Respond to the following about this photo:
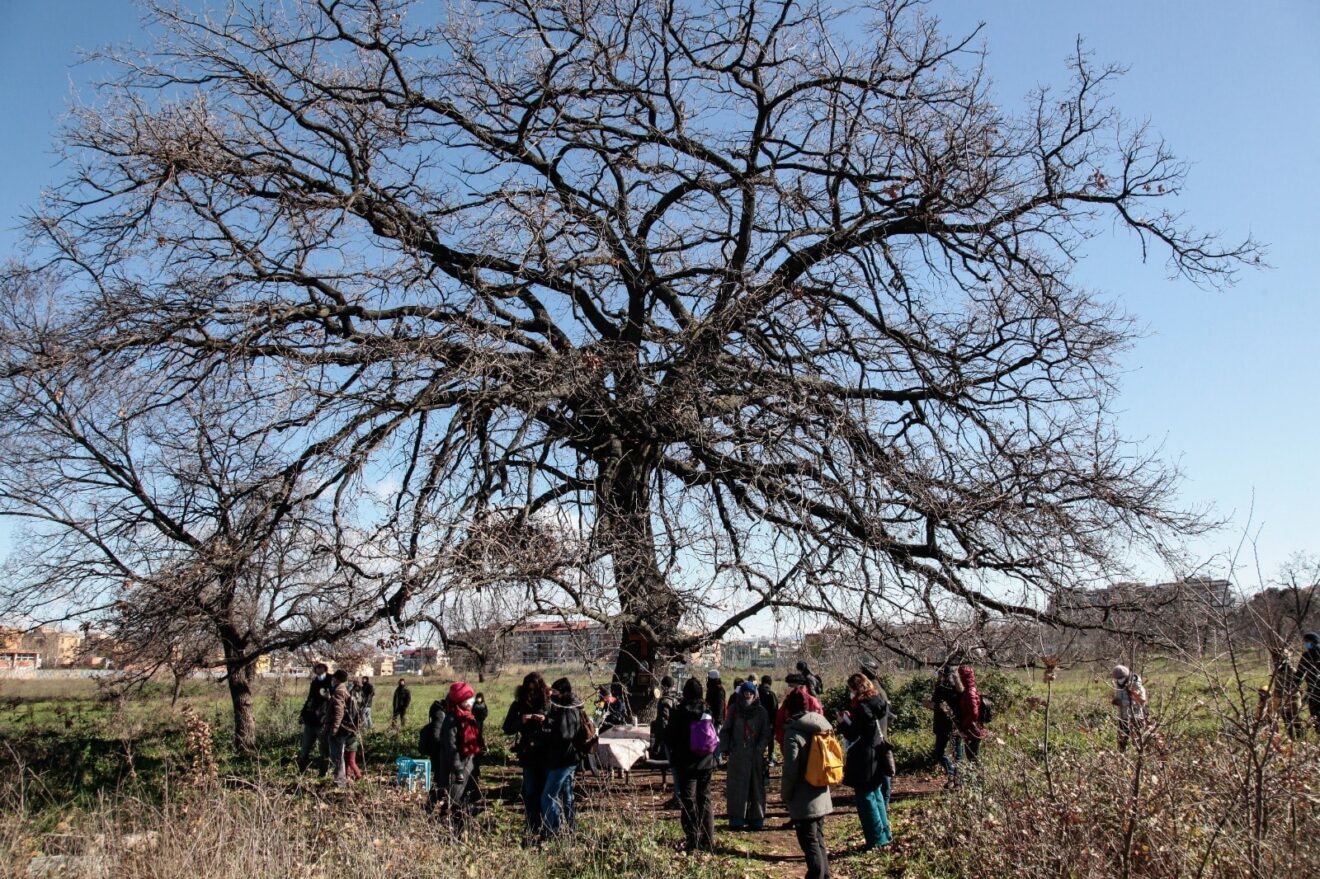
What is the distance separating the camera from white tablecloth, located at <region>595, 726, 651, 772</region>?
11234 millimetres

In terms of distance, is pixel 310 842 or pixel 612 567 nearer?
pixel 310 842

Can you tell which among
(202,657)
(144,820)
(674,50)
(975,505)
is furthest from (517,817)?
(674,50)

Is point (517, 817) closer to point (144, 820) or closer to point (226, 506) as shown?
point (144, 820)

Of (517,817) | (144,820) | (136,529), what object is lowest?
(517,817)

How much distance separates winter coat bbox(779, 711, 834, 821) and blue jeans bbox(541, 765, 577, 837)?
2.09 metres

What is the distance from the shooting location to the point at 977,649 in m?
9.41

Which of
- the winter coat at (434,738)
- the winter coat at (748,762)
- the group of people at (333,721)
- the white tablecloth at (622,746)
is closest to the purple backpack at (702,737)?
the winter coat at (748,762)

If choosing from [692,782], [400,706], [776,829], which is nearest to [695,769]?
[692,782]

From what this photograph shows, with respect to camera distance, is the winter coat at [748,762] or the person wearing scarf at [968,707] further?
the person wearing scarf at [968,707]

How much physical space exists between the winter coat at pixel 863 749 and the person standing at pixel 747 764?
144 cm

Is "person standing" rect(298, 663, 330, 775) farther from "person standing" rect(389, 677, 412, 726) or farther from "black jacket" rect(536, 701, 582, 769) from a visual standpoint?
"person standing" rect(389, 677, 412, 726)

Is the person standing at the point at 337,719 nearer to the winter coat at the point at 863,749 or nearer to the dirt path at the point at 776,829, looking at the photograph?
the dirt path at the point at 776,829

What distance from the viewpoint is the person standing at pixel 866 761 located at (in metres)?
8.11

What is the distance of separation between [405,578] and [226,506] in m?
2.80
